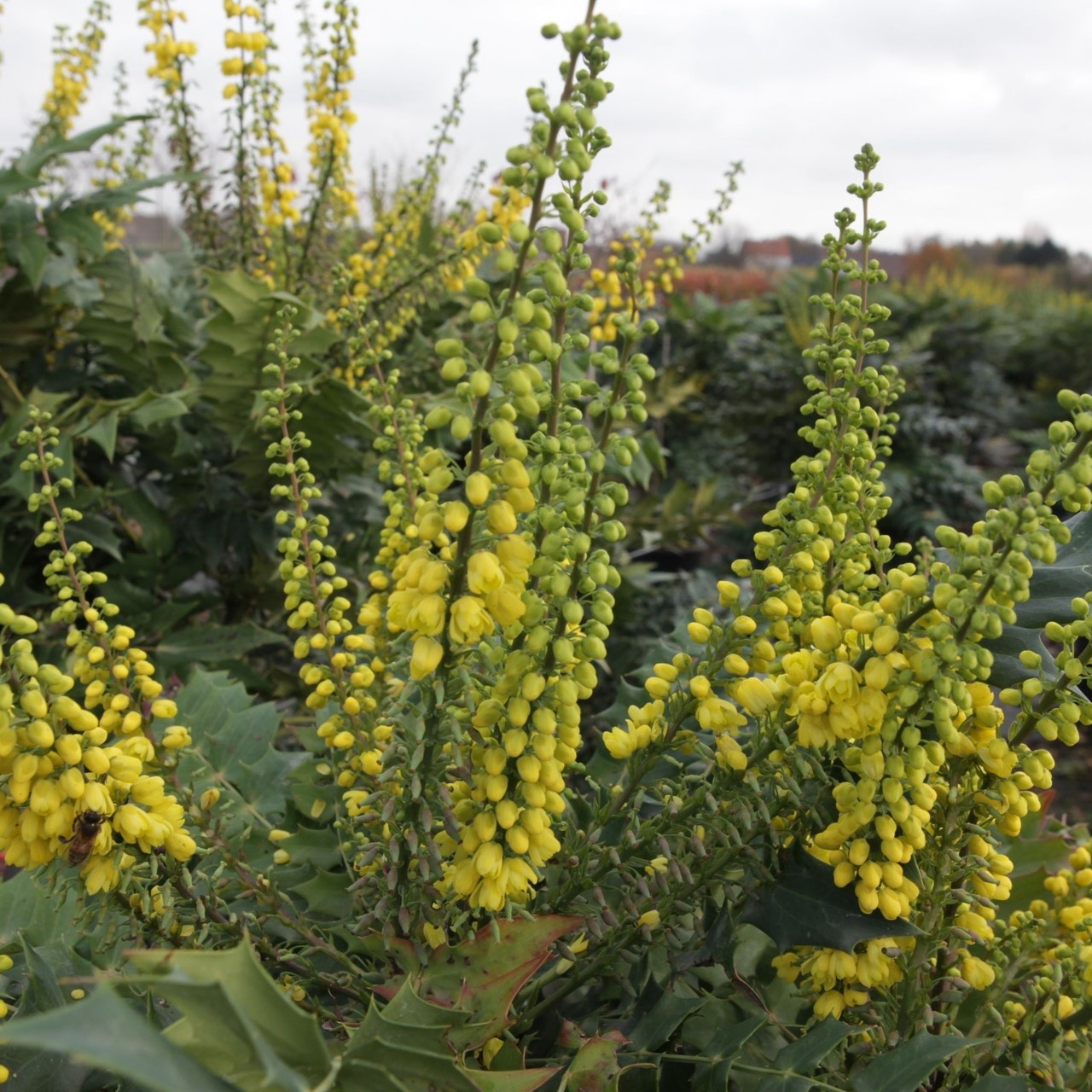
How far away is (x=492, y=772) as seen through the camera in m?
0.84

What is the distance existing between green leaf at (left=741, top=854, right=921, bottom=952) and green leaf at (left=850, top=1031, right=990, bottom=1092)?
100mm

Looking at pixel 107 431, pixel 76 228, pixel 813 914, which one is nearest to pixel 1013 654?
pixel 813 914

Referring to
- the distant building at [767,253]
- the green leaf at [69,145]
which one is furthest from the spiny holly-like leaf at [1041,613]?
the distant building at [767,253]

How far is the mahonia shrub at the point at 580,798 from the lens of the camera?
2.43 ft

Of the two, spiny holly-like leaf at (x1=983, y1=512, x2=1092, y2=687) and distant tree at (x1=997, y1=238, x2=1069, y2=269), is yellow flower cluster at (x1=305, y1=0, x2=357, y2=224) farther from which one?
distant tree at (x1=997, y1=238, x2=1069, y2=269)

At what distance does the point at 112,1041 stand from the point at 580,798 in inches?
26.0

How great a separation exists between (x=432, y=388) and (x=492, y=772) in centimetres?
221

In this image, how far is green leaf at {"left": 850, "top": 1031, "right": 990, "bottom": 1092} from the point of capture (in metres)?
0.84

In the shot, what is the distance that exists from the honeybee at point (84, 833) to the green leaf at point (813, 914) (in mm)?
637

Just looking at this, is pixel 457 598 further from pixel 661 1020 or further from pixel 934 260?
pixel 934 260

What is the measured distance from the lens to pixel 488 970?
861 mm

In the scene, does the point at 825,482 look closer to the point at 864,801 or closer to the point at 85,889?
the point at 864,801

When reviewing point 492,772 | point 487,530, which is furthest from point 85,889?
point 487,530

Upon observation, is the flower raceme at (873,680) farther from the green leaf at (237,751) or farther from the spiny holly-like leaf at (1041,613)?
the green leaf at (237,751)
